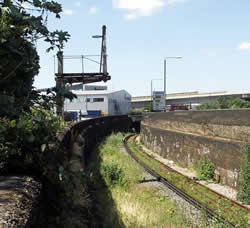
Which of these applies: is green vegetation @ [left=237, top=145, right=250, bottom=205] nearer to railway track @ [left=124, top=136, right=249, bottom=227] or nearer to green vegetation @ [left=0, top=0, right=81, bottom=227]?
railway track @ [left=124, top=136, right=249, bottom=227]

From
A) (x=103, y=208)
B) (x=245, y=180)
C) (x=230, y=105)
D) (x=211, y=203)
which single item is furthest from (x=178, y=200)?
(x=230, y=105)

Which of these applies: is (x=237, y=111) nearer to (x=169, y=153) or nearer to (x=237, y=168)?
(x=237, y=168)

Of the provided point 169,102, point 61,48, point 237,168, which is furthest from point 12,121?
point 169,102

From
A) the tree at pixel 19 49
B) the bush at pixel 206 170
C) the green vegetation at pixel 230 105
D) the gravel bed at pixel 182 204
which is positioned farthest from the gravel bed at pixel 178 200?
the green vegetation at pixel 230 105

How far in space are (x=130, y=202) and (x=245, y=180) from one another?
4277mm

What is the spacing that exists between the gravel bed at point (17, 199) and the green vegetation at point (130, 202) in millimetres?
2283

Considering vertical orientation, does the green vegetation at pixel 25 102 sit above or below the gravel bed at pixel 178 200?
above

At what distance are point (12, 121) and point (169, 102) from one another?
90.4 m

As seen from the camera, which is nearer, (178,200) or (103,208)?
(103,208)

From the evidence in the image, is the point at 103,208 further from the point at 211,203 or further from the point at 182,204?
the point at 211,203

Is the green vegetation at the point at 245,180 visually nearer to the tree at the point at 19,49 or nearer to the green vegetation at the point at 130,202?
the green vegetation at the point at 130,202

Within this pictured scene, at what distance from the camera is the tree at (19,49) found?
2.70m

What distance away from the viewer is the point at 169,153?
20.3 m

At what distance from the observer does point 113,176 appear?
11805 mm
